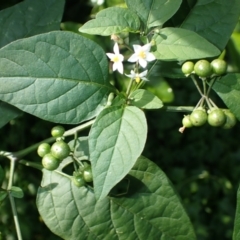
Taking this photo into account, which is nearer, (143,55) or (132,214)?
(143,55)

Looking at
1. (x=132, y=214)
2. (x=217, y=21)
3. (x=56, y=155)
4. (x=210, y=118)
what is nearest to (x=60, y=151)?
(x=56, y=155)

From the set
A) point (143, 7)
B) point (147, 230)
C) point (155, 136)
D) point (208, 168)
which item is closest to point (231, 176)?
point (208, 168)

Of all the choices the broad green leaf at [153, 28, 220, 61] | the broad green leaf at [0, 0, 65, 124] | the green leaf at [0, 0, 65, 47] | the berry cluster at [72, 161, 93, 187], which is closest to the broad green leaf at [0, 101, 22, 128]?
the broad green leaf at [0, 0, 65, 124]

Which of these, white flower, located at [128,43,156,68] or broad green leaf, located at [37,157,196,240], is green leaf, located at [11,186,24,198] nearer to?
broad green leaf, located at [37,157,196,240]

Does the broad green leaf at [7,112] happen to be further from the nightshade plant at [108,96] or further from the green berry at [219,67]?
the green berry at [219,67]

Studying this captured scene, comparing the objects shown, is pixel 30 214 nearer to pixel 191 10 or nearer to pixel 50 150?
pixel 50 150

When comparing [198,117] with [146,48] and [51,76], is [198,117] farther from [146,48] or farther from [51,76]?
[51,76]
